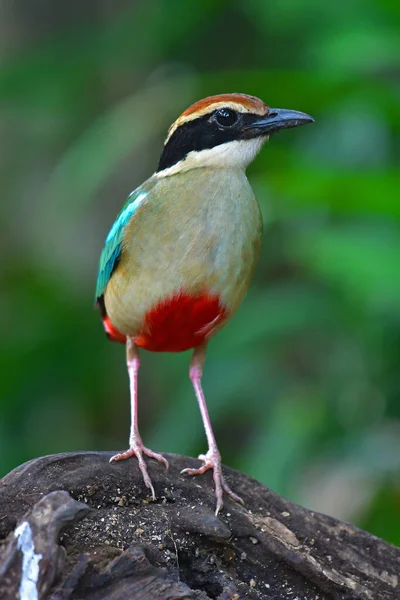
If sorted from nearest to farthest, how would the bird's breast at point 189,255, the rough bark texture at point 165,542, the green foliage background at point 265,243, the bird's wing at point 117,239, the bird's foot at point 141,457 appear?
the rough bark texture at point 165,542, the bird's foot at point 141,457, the bird's breast at point 189,255, the bird's wing at point 117,239, the green foliage background at point 265,243

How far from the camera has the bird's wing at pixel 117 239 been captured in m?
4.57

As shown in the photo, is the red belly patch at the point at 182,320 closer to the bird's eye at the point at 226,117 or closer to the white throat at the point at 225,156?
the white throat at the point at 225,156

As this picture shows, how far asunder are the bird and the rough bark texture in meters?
0.21

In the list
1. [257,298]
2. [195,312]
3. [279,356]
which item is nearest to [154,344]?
[195,312]

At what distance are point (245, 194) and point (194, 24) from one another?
531 cm

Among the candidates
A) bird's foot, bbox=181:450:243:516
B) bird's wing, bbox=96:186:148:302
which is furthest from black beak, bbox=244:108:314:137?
bird's foot, bbox=181:450:243:516

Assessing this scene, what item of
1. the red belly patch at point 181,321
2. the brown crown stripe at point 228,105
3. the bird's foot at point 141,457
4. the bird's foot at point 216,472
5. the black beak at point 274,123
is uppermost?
the brown crown stripe at point 228,105

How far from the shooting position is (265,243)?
9.24 m

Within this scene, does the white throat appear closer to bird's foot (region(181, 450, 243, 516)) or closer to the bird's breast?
the bird's breast

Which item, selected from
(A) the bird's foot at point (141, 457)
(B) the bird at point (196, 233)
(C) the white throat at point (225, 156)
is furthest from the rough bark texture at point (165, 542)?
(C) the white throat at point (225, 156)

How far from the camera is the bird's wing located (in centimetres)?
457

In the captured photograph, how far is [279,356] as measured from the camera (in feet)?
27.3

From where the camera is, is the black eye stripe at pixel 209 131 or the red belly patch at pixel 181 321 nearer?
the red belly patch at pixel 181 321

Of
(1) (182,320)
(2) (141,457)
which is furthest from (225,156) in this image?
(2) (141,457)
